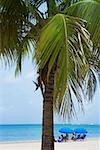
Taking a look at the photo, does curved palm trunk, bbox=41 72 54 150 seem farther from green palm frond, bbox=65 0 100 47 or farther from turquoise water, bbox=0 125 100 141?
turquoise water, bbox=0 125 100 141

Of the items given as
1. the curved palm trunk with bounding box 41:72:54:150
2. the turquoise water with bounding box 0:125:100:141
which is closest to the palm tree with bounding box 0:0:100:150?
the curved palm trunk with bounding box 41:72:54:150

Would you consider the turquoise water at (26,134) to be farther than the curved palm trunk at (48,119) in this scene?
Yes

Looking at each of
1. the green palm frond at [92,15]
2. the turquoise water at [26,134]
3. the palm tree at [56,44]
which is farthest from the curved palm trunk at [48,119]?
the turquoise water at [26,134]

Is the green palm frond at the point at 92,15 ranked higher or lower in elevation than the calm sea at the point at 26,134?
higher

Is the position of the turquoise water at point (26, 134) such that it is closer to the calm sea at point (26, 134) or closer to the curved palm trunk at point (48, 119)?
the calm sea at point (26, 134)

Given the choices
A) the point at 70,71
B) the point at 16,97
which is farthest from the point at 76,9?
the point at 16,97

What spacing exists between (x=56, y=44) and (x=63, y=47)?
49mm

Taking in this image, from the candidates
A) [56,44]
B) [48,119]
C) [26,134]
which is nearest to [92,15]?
[56,44]

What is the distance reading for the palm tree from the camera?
1909 millimetres

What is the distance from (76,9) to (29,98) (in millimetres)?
1602

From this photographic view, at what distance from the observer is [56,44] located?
192cm

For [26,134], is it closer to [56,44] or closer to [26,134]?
[26,134]

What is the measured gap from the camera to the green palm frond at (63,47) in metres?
1.87

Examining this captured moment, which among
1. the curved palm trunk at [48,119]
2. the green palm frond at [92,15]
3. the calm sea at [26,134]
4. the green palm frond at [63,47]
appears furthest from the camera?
the calm sea at [26,134]
